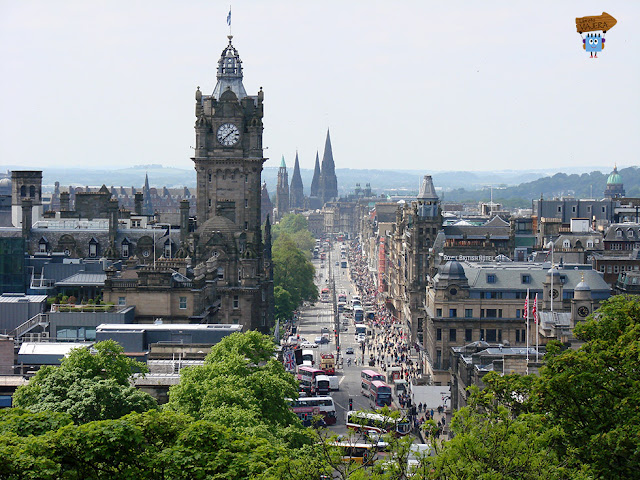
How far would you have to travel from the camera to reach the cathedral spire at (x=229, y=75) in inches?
5856

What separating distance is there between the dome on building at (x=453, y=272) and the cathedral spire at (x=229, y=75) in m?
29.6

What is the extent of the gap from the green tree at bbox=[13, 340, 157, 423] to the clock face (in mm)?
70380

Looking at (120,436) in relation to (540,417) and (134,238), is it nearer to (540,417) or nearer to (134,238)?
(540,417)

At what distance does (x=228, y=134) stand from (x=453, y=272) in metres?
29.1

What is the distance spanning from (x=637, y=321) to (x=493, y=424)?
16801 mm

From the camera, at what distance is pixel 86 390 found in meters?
73.0

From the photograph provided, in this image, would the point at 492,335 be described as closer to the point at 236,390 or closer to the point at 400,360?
the point at 400,360

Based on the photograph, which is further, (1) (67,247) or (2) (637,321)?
(1) (67,247)

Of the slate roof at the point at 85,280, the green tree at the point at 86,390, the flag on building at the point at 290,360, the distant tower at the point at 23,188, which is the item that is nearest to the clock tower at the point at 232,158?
the flag on building at the point at 290,360

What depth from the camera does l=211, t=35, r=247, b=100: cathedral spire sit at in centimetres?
14875

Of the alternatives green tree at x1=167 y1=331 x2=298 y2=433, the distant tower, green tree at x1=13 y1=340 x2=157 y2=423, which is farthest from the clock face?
green tree at x1=13 y1=340 x2=157 y2=423

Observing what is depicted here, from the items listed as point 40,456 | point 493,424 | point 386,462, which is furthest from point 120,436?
point 493,424

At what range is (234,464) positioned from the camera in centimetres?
5209

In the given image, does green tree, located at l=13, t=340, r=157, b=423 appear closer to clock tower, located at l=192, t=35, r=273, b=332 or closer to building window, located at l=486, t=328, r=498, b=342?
clock tower, located at l=192, t=35, r=273, b=332
